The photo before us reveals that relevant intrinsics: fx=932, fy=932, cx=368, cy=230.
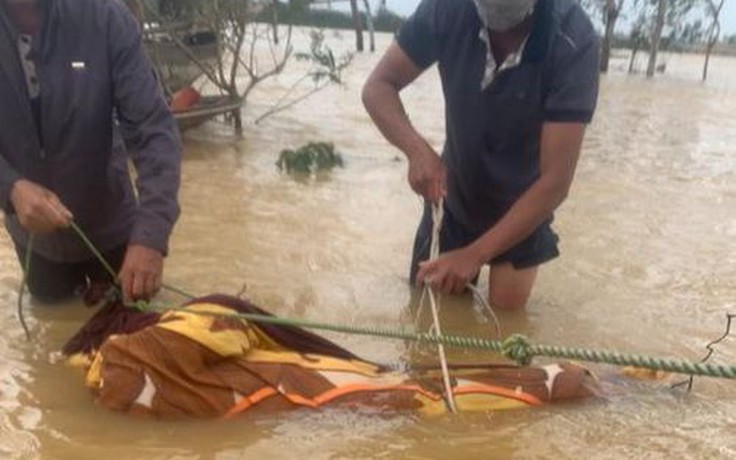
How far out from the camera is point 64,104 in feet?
11.2

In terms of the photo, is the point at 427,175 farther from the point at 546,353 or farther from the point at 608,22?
the point at 608,22

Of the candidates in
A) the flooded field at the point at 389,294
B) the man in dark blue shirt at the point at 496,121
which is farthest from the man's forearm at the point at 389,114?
the flooded field at the point at 389,294

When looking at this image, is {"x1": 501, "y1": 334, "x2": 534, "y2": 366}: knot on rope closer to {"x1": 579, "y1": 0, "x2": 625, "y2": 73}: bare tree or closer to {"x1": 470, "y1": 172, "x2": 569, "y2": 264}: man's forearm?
{"x1": 470, "y1": 172, "x2": 569, "y2": 264}: man's forearm

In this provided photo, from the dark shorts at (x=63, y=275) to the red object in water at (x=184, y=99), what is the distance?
4.09 meters

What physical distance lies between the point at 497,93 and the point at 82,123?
62.9 inches

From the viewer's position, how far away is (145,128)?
3.32 meters

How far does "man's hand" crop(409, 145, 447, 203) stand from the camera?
3465 mm

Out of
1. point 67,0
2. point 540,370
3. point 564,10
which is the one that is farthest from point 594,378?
point 67,0

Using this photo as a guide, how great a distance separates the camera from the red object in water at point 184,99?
7.97 m

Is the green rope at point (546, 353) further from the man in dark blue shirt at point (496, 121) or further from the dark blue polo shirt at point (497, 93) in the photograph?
the dark blue polo shirt at point (497, 93)

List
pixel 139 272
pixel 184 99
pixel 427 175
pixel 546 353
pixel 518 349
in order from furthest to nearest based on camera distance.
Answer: pixel 184 99
pixel 427 175
pixel 139 272
pixel 518 349
pixel 546 353

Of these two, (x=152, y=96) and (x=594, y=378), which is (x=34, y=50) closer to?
Answer: (x=152, y=96)

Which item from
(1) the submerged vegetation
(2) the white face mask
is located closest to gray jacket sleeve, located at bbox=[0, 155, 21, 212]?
(2) the white face mask

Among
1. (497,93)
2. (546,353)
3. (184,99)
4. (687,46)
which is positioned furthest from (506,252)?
(687,46)
